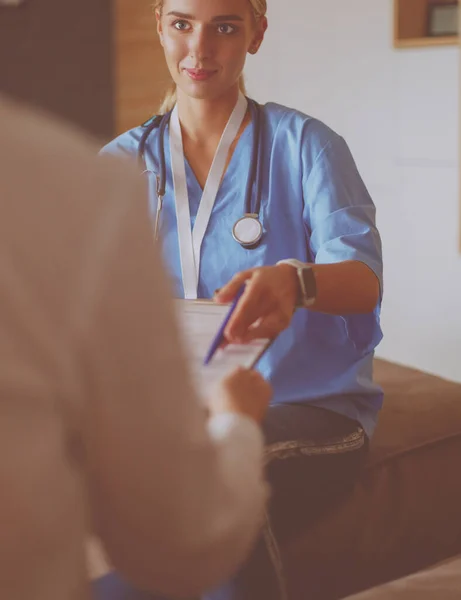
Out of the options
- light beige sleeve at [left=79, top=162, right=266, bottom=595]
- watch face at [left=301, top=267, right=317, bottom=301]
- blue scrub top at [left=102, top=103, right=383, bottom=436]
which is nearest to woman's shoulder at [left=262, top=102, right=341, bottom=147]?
blue scrub top at [left=102, top=103, right=383, bottom=436]

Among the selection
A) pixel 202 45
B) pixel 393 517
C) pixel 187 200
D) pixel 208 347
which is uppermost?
pixel 202 45

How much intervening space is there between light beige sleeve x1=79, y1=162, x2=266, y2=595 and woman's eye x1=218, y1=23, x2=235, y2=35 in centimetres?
106

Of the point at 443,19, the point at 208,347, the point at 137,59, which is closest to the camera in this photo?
the point at 208,347

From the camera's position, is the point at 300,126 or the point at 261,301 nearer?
the point at 261,301

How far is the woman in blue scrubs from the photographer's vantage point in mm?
1547

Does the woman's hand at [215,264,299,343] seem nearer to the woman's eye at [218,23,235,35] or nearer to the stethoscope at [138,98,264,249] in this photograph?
the stethoscope at [138,98,264,249]

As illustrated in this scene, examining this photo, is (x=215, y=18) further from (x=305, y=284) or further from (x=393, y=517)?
(x=393, y=517)

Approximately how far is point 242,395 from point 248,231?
2.58 feet

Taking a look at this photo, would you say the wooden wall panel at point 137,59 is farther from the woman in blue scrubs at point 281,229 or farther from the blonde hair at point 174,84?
the woman in blue scrubs at point 281,229

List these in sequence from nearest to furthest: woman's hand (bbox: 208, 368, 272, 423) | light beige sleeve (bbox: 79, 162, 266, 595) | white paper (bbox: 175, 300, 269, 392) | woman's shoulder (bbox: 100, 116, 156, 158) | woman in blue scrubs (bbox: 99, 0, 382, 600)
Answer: light beige sleeve (bbox: 79, 162, 266, 595)
woman's hand (bbox: 208, 368, 272, 423)
white paper (bbox: 175, 300, 269, 392)
woman in blue scrubs (bbox: 99, 0, 382, 600)
woman's shoulder (bbox: 100, 116, 156, 158)

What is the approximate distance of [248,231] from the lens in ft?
5.41

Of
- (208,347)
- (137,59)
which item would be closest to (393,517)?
(208,347)

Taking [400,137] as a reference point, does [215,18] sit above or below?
above

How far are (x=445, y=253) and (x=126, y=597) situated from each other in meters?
2.05
